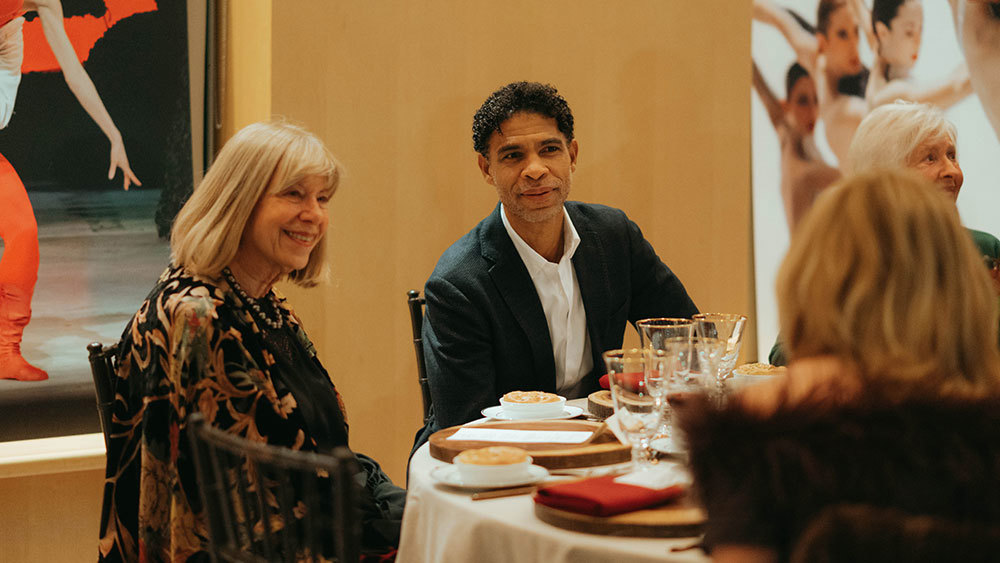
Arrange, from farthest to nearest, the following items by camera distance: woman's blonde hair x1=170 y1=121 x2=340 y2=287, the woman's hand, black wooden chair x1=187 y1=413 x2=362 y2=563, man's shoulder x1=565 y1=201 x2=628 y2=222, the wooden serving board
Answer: the woman's hand < man's shoulder x1=565 y1=201 x2=628 y2=222 < woman's blonde hair x1=170 y1=121 x2=340 y2=287 < the wooden serving board < black wooden chair x1=187 y1=413 x2=362 y2=563

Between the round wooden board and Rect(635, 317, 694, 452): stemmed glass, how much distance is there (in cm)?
24

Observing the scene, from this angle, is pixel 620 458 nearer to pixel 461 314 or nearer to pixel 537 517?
pixel 537 517

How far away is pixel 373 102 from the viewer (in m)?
3.29

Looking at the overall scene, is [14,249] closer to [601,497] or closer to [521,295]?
[521,295]

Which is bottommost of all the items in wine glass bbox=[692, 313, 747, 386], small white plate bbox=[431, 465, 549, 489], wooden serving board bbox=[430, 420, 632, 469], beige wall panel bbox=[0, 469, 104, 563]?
beige wall panel bbox=[0, 469, 104, 563]

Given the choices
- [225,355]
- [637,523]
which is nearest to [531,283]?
[225,355]

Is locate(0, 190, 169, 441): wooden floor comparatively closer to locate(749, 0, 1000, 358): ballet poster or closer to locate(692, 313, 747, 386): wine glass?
locate(692, 313, 747, 386): wine glass

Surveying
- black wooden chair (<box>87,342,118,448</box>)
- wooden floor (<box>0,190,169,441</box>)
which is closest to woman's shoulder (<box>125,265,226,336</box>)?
black wooden chair (<box>87,342,118,448</box>)

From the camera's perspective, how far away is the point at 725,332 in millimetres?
2123

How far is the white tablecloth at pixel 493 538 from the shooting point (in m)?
1.32

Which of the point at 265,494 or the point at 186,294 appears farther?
the point at 186,294

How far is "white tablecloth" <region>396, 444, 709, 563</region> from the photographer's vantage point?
4.33 ft

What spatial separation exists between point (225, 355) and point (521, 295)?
3.41 ft

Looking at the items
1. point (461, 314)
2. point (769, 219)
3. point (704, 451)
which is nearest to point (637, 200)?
point (769, 219)
